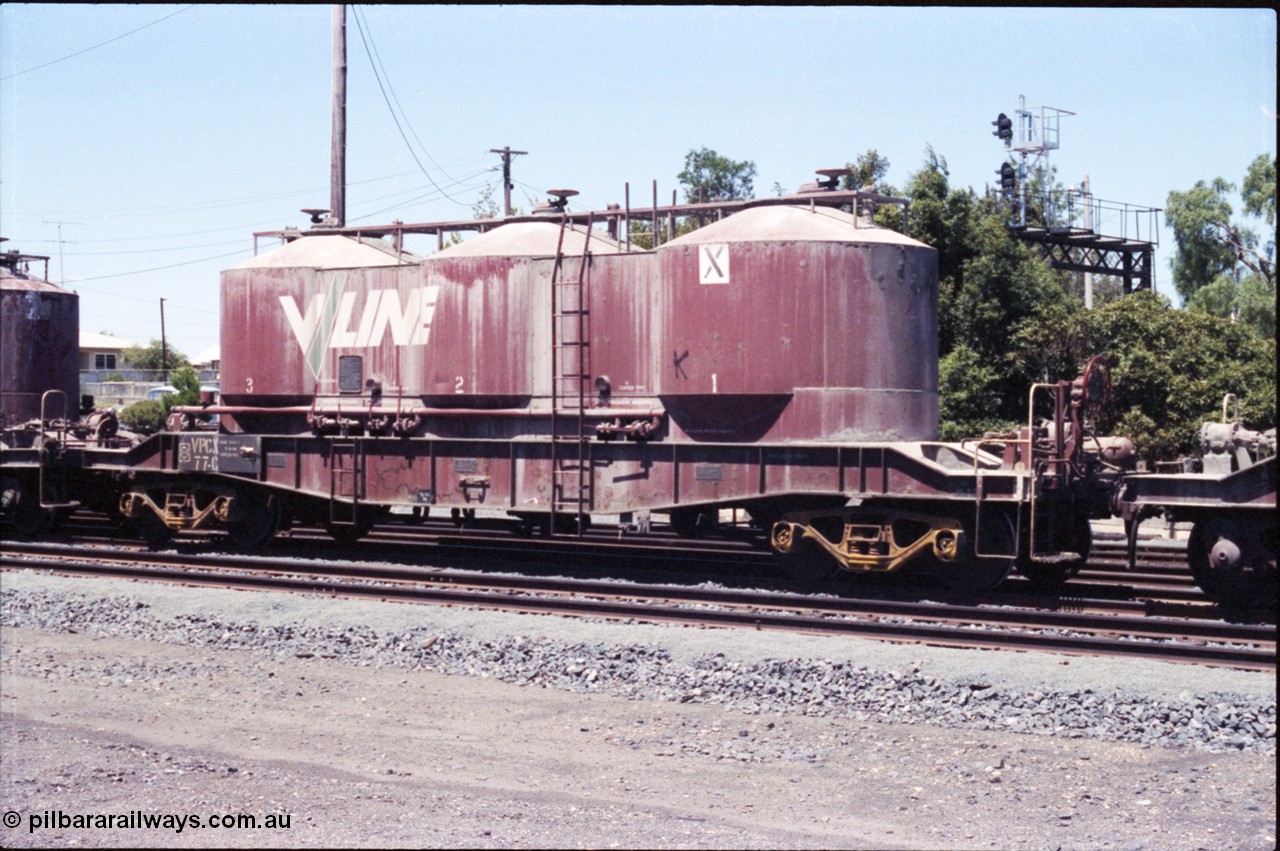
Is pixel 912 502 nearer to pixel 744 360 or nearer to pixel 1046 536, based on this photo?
pixel 1046 536

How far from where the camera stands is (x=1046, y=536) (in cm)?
1343

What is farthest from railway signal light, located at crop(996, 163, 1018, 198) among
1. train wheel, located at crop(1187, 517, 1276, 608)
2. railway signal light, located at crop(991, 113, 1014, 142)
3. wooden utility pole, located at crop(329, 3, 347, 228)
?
train wheel, located at crop(1187, 517, 1276, 608)

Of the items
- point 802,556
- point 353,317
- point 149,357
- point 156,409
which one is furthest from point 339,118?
point 149,357

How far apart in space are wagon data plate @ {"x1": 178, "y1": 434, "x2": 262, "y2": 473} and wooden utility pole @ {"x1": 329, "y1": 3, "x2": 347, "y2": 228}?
22.6ft

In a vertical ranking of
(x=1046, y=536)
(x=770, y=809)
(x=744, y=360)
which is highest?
(x=744, y=360)

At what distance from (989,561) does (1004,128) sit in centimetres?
2399

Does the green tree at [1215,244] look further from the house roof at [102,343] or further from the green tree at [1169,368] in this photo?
the house roof at [102,343]

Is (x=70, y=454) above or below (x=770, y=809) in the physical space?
above

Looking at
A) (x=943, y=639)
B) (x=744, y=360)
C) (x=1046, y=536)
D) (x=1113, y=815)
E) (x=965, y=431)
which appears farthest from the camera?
(x=965, y=431)

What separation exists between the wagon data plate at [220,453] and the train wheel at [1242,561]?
12256 mm

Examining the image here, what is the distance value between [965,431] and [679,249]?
48.0ft

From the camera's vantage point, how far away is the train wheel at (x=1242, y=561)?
38.9ft

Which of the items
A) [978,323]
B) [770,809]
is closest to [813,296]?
[770,809]

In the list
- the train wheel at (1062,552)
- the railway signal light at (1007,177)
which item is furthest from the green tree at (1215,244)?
the train wheel at (1062,552)
